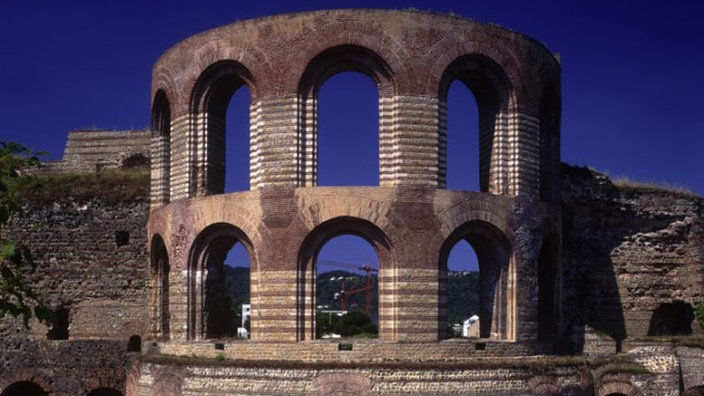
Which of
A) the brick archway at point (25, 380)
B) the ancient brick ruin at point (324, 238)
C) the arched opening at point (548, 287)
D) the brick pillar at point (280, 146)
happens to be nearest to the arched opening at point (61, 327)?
the ancient brick ruin at point (324, 238)

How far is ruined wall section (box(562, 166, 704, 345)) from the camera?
25891 mm

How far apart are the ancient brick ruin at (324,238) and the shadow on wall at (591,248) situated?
0.55m

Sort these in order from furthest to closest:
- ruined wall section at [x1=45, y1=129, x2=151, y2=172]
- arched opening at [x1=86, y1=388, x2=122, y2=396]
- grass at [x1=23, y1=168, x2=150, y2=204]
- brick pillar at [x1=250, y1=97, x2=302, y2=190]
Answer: ruined wall section at [x1=45, y1=129, x2=151, y2=172], grass at [x1=23, y1=168, x2=150, y2=204], arched opening at [x1=86, y1=388, x2=122, y2=396], brick pillar at [x1=250, y1=97, x2=302, y2=190]

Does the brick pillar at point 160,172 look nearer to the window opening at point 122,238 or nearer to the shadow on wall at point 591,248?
the window opening at point 122,238

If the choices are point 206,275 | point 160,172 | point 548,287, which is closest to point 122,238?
point 160,172

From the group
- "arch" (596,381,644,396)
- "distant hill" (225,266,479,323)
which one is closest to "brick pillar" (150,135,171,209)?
"arch" (596,381,644,396)

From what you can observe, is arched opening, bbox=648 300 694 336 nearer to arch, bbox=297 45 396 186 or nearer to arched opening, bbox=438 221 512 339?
arched opening, bbox=438 221 512 339

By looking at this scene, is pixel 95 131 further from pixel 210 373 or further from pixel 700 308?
pixel 700 308

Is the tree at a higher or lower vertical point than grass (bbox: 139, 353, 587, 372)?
higher

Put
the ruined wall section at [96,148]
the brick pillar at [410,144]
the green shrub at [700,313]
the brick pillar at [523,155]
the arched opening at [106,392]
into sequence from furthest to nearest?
the ruined wall section at [96,148] < the green shrub at [700,313] < the arched opening at [106,392] < the brick pillar at [523,155] < the brick pillar at [410,144]

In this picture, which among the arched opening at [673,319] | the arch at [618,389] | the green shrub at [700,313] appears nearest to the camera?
the arch at [618,389]

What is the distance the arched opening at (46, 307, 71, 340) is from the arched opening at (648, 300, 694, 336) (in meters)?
17.5

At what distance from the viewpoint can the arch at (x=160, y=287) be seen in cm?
2395

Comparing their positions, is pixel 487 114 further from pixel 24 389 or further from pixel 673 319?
pixel 24 389
